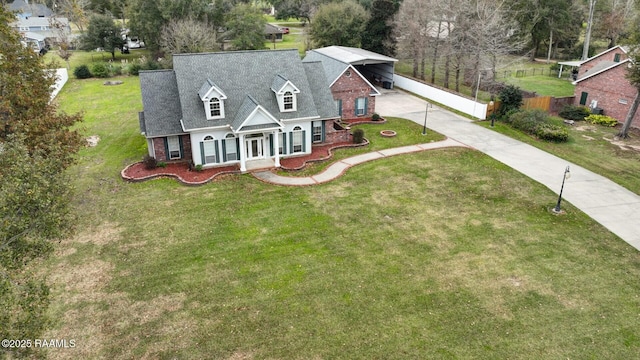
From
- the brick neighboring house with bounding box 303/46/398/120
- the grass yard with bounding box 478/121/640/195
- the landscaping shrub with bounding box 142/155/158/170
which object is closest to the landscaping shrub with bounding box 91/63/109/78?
the brick neighboring house with bounding box 303/46/398/120

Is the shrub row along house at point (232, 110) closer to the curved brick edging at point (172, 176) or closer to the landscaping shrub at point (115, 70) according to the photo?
the curved brick edging at point (172, 176)

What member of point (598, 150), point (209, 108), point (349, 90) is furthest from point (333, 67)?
point (598, 150)

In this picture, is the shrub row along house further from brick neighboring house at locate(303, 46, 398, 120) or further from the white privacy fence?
the white privacy fence

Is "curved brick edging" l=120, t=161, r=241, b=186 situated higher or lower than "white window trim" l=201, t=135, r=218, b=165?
lower

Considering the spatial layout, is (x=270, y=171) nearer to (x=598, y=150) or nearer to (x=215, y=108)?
(x=215, y=108)

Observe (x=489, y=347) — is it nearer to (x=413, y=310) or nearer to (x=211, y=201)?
(x=413, y=310)

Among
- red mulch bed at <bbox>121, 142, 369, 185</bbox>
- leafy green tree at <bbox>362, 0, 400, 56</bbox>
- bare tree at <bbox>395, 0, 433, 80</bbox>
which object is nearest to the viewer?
red mulch bed at <bbox>121, 142, 369, 185</bbox>

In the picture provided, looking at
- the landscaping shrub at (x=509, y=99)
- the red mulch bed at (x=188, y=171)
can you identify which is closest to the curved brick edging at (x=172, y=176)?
the red mulch bed at (x=188, y=171)
